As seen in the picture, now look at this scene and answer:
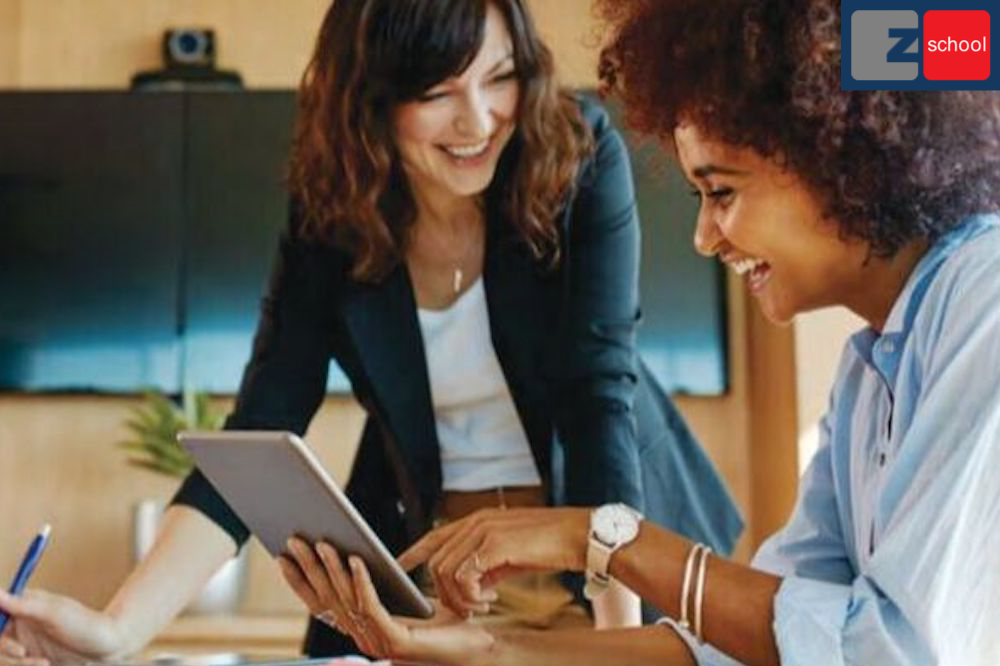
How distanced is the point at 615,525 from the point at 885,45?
39 centimetres

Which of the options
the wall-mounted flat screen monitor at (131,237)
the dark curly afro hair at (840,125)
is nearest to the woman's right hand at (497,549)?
the dark curly afro hair at (840,125)

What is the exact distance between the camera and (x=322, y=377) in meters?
1.62

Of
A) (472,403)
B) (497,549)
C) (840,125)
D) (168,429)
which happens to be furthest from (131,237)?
(840,125)

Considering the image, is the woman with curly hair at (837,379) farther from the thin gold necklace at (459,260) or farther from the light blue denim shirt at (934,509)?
the thin gold necklace at (459,260)

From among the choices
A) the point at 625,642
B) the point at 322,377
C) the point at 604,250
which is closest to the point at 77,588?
the point at 322,377

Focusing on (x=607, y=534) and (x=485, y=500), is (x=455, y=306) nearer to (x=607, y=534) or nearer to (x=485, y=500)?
(x=485, y=500)

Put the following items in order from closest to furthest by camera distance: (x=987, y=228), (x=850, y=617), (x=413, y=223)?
(x=850, y=617) → (x=987, y=228) → (x=413, y=223)

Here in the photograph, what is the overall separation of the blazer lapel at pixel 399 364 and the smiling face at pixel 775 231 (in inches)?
18.9

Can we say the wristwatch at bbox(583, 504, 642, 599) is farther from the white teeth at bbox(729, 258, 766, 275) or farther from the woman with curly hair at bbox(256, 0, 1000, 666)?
the white teeth at bbox(729, 258, 766, 275)

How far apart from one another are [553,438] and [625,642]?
357mm

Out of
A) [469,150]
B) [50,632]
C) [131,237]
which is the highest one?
[469,150]

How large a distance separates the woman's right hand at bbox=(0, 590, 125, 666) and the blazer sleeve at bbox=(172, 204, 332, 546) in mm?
232

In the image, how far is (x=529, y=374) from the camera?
1499 millimetres

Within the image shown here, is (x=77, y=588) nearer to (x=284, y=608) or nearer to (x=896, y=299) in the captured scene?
(x=284, y=608)
